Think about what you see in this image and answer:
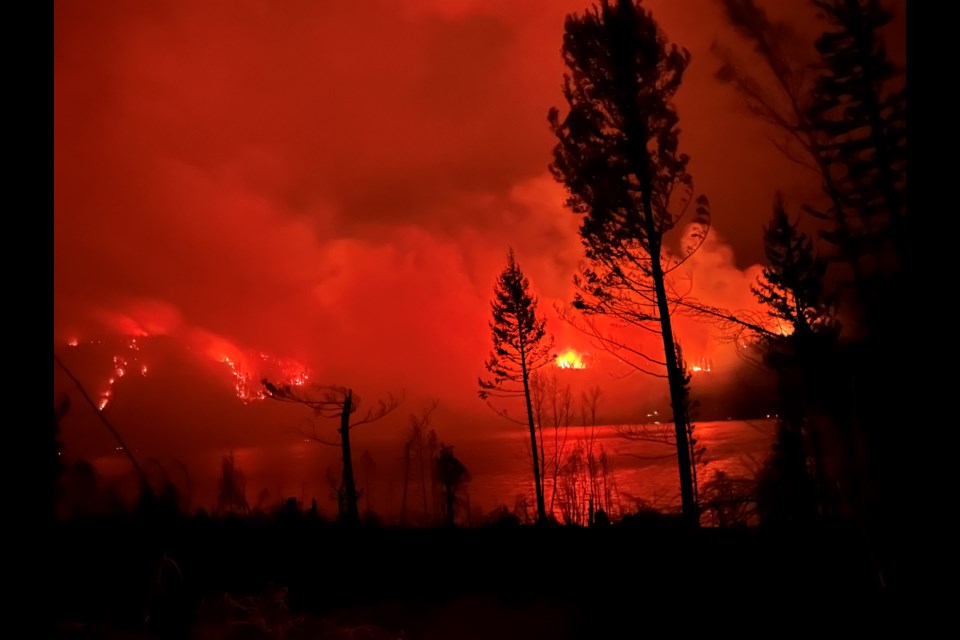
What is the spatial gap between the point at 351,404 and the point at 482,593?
34.6 ft

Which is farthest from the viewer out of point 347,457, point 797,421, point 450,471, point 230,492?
point 450,471

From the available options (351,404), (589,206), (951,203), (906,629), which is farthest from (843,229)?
(351,404)

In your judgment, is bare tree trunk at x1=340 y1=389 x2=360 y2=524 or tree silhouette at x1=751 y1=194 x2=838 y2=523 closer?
tree silhouette at x1=751 y1=194 x2=838 y2=523

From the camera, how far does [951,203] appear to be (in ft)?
7.22

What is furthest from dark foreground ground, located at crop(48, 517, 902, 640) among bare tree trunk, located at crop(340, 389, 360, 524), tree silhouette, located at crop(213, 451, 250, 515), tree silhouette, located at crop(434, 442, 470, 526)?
tree silhouette, located at crop(434, 442, 470, 526)

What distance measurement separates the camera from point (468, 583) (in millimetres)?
8961

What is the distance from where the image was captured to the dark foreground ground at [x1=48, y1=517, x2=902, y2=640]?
5672mm

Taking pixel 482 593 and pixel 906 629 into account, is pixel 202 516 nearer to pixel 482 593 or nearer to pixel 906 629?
pixel 482 593

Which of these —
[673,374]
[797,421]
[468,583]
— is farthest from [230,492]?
[797,421]

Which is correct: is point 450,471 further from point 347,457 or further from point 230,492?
point 230,492

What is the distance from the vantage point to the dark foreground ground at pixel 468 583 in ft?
18.6

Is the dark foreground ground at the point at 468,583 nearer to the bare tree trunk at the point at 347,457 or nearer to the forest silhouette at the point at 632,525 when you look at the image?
the forest silhouette at the point at 632,525

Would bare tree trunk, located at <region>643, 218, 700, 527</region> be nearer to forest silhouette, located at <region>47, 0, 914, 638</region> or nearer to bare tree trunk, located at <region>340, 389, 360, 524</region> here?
forest silhouette, located at <region>47, 0, 914, 638</region>

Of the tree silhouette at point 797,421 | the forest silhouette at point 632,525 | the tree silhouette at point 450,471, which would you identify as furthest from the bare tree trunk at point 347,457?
the tree silhouette at point 797,421
